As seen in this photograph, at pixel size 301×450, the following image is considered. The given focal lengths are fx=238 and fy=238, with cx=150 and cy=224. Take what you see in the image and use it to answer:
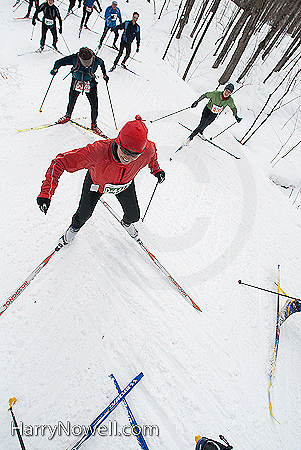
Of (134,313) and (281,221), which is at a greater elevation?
(281,221)

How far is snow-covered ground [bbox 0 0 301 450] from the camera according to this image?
2369 mm

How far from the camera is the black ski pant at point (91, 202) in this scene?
8.86 ft

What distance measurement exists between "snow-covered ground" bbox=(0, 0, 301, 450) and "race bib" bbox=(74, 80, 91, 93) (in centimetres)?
87

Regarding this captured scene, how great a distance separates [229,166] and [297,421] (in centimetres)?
517

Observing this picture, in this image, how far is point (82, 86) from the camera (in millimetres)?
4504

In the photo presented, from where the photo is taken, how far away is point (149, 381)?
8.27 feet

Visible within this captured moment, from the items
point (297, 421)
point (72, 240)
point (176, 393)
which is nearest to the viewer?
point (176, 393)

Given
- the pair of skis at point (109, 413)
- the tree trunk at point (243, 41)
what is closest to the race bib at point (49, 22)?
the tree trunk at point (243, 41)

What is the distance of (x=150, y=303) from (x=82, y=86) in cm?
411

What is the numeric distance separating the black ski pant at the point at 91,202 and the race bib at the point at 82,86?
2.82m

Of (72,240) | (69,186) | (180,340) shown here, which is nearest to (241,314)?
(180,340)

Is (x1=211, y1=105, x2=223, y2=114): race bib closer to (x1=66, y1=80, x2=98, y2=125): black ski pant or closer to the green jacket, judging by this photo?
the green jacket

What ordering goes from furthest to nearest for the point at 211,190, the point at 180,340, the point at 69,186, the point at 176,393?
the point at 211,190, the point at 69,186, the point at 180,340, the point at 176,393

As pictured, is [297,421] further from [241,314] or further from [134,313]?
[134,313]
